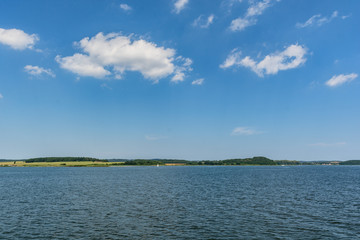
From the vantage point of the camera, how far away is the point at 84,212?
43500mm

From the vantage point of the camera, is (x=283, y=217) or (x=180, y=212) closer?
(x=283, y=217)

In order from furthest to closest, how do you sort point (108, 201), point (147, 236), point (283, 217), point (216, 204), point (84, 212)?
point (108, 201)
point (216, 204)
point (84, 212)
point (283, 217)
point (147, 236)

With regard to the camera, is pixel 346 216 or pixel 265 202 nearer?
pixel 346 216

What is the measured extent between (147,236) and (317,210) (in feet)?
110

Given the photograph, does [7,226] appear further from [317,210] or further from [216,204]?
[317,210]

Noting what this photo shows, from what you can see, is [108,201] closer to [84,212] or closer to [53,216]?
[84,212]

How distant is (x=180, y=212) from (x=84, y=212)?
680 inches

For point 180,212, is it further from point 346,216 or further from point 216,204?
point 346,216

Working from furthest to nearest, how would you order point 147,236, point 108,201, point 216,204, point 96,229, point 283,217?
point 108,201
point 216,204
point 283,217
point 96,229
point 147,236

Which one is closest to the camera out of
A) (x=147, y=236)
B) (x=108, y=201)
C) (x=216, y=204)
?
(x=147, y=236)

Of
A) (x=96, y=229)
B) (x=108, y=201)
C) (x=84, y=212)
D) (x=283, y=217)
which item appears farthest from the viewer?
(x=108, y=201)

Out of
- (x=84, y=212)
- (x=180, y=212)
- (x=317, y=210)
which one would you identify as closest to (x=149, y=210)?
(x=180, y=212)

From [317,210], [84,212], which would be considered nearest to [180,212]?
[84,212]

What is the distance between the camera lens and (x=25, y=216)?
4100cm
